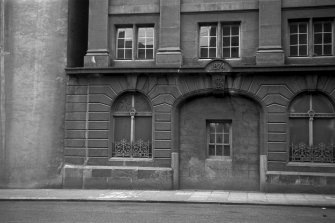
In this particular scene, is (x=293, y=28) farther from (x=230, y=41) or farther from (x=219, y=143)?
(x=219, y=143)

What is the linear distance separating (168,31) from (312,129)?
7.21m

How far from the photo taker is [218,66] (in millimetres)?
18562

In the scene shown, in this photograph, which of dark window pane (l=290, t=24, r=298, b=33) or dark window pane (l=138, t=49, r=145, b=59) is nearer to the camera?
dark window pane (l=290, t=24, r=298, b=33)

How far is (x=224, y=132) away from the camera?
762 inches

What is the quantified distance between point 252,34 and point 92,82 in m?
7.10

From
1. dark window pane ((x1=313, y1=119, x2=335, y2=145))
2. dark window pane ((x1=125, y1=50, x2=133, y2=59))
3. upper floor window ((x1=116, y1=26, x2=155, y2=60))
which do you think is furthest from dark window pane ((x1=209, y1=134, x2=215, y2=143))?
dark window pane ((x1=125, y1=50, x2=133, y2=59))

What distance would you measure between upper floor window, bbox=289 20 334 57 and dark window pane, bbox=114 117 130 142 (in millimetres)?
7524

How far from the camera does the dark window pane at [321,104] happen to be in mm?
18203

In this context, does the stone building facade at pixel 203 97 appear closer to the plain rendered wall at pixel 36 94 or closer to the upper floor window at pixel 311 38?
the upper floor window at pixel 311 38

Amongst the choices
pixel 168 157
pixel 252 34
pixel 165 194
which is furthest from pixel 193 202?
pixel 252 34

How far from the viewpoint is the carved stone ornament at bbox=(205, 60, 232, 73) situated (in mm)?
18500

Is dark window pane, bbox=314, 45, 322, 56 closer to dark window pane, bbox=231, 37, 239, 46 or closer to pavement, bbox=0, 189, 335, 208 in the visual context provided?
dark window pane, bbox=231, 37, 239, 46

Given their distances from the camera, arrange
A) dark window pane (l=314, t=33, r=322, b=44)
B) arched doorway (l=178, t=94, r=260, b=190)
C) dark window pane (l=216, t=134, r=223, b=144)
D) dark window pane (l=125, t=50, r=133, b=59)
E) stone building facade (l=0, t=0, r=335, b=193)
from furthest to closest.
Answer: dark window pane (l=125, t=50, r=133, b=59)
dark window pane (l=216, t=134, r=223, b=144)
arched doorway (l=178, t=94, r=260, b=190)
dark window pane (l=314, t=33, r=322, b=44)
stone building facade (l=0, t=0, r=335, b=193)

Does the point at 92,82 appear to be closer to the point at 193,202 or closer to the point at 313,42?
the point at 193,202
